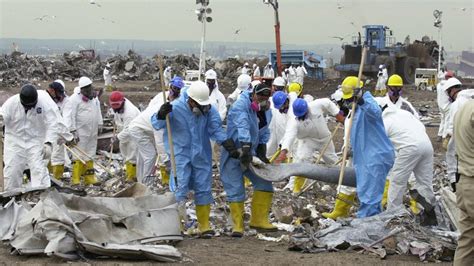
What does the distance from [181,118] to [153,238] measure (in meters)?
1.68

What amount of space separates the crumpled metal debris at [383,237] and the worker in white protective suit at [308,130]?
126 inches

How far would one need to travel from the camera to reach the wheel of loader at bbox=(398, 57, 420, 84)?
43062 mm

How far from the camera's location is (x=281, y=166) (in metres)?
9.09

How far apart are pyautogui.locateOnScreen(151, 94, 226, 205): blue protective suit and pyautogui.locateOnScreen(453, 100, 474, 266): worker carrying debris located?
3023mm

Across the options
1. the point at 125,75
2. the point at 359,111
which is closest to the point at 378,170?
the point at 359,111

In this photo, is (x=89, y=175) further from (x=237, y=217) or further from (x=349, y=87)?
(x=349, y=87)

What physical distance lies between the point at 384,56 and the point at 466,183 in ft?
118

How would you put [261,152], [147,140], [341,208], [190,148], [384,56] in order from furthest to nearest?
[384,56] < [147,140] < [341,208] < [261,152] < [190,148]

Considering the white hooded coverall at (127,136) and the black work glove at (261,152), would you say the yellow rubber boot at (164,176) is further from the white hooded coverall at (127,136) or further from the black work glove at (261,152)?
the black work glove at (261,152)

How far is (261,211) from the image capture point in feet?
30.2

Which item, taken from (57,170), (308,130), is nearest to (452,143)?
(308,130)

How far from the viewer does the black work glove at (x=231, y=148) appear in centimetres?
856

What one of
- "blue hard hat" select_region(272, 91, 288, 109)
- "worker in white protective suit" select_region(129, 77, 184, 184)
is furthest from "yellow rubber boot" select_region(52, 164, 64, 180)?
"blue hard hat" select_region(272, 91, 288, 109)

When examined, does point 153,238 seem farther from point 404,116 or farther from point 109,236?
point 404,116
